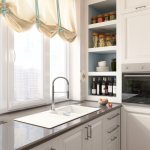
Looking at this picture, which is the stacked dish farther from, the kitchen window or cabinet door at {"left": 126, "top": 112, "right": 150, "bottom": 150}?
cabinet door at {"left": 126, "top": 112, "right": 150, "bottom": 150}

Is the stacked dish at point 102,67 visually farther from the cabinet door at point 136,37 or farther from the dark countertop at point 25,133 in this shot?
the dark countertop at point 25,133

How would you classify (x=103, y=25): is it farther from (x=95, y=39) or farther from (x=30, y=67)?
(x=30, y=67)

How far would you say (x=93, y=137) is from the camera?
177 cm

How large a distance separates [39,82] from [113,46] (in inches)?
40.4

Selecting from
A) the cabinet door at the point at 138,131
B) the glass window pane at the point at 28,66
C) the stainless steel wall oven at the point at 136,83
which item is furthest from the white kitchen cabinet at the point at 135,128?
the glass window pane at the point at 28,66

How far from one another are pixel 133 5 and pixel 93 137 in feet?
5.08

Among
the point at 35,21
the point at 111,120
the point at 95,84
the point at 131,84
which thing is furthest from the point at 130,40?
the point at 35,21

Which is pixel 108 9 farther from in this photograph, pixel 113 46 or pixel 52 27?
pixel 52 27

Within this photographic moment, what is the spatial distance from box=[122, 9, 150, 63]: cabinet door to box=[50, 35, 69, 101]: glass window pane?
0.82 metres

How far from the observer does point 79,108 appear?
2.13 m

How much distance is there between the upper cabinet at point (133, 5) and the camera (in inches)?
84.2

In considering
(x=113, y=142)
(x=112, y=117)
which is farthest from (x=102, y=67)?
(x=113, y=142)

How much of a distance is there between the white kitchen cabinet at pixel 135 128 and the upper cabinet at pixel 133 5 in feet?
3.74

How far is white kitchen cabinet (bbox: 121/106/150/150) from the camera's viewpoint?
2141mm
